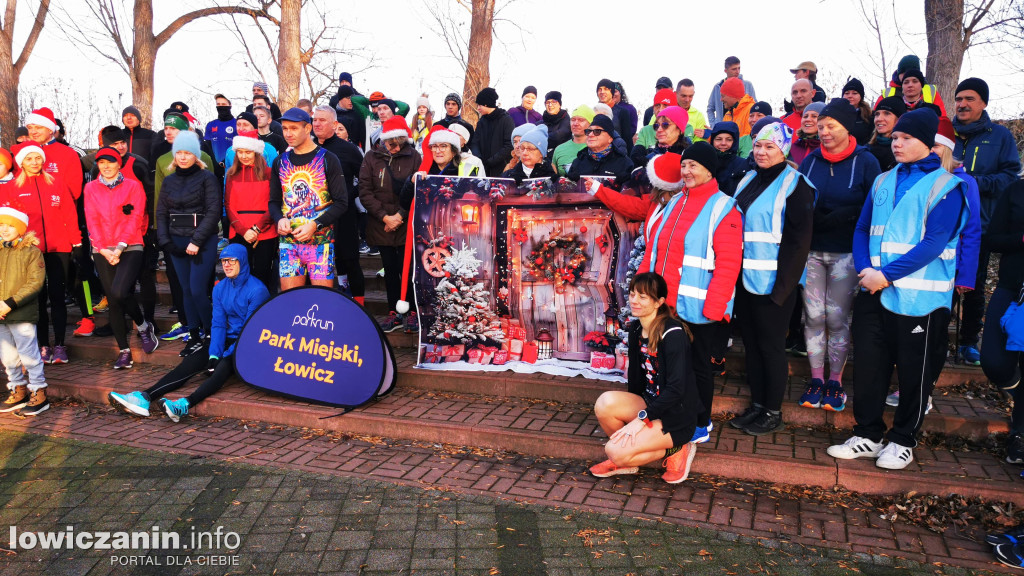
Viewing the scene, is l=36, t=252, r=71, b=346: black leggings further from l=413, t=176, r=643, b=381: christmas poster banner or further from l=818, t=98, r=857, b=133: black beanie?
l=818, t=98, r=857, b=133: black beanie

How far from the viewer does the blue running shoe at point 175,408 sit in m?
5.58

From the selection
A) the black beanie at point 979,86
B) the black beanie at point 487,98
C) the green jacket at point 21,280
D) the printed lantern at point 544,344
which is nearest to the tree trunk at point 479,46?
the black beanie at point 487,98

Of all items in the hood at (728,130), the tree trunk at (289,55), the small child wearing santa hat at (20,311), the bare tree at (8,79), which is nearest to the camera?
the hood at (728,130)

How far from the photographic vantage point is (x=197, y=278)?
6.71 meters

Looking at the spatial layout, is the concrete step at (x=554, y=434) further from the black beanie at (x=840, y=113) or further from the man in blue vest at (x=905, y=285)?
the black beanie at (x=840, y=113)

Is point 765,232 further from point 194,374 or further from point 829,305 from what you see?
point 194,374

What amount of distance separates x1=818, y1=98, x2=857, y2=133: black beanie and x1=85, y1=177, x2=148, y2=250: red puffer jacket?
6.61 metres

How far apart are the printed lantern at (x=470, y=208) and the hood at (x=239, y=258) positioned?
2.10m

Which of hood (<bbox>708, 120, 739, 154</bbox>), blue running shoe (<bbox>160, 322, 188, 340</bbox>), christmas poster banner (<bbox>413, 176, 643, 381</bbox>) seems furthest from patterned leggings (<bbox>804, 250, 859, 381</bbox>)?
blue running shoe (<bbox>160, 322, 188, 340</bbox>)

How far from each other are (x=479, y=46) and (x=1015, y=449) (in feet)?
35.8

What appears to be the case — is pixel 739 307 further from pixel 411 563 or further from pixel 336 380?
pixel 336 380

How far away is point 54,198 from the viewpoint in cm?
711

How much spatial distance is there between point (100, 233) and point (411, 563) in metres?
5.55

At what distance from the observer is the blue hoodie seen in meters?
6.14
